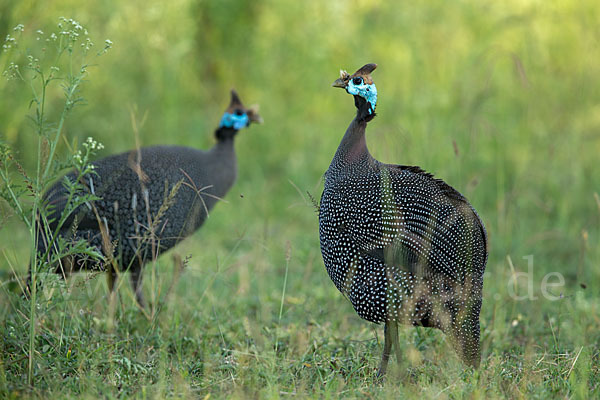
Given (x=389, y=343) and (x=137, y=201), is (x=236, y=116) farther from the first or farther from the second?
(x=389, y=343)

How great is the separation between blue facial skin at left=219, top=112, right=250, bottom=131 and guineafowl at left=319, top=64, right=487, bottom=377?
1.53 metres

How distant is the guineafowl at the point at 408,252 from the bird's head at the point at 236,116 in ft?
5.04

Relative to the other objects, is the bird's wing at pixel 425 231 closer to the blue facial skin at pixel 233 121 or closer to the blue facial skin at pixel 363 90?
the blue facial skin at pixel 363 90

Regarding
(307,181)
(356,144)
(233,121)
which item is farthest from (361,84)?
(307,181)

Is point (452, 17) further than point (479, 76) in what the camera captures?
Yes

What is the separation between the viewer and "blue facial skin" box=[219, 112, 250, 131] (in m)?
4.54

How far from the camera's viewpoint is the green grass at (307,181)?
308cm

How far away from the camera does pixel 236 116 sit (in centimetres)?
461

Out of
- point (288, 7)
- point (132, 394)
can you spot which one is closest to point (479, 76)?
point (288, 7)

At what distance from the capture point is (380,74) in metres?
6.93

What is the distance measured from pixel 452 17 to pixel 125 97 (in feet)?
10.8

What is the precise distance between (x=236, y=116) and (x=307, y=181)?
209 cm

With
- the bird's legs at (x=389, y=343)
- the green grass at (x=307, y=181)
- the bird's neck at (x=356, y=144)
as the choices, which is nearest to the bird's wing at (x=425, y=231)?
the bird's neck at (x=356, y=144)

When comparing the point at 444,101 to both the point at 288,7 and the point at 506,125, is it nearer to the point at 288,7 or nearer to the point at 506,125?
the point at 506,125
